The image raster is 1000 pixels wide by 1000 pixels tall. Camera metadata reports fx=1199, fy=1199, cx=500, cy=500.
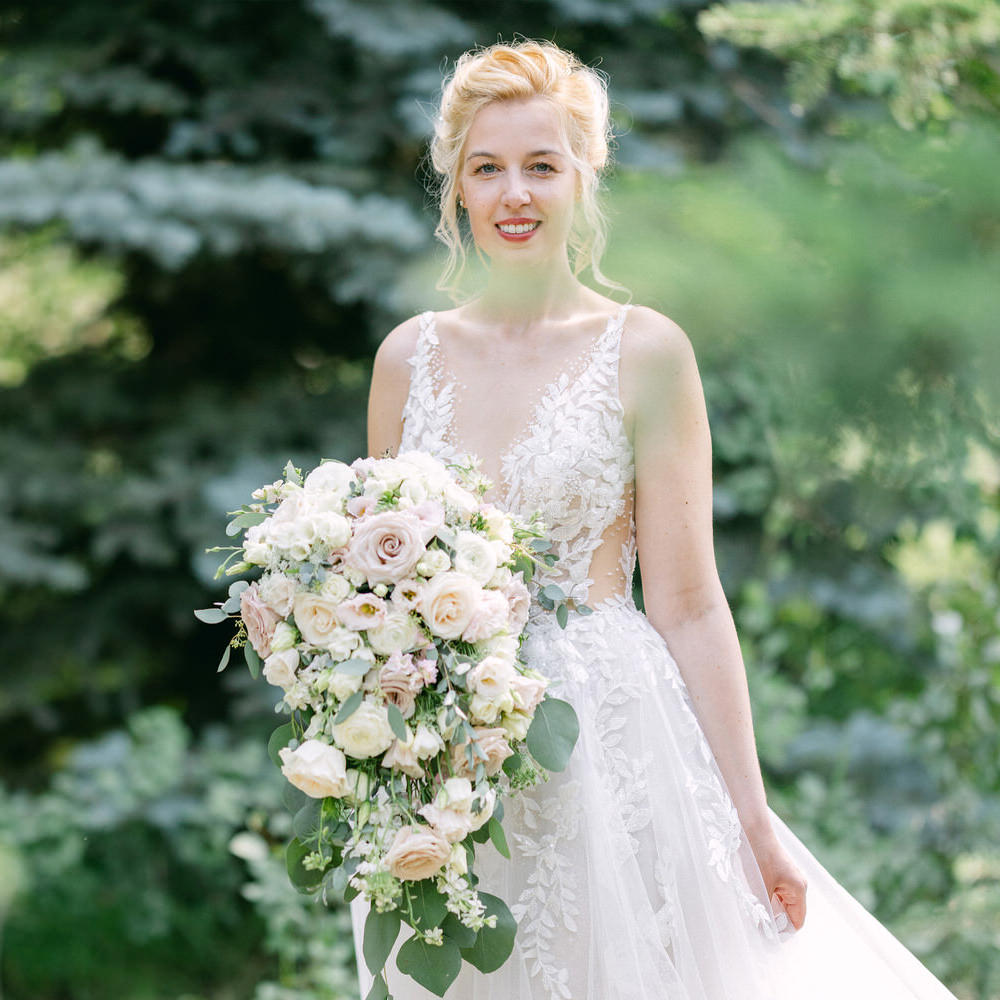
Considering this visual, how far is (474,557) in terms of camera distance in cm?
173

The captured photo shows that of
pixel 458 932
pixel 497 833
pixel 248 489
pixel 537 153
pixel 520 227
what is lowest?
pixel 248 489

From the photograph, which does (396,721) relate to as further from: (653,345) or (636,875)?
(653,345)

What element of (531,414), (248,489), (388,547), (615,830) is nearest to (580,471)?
(531,414)

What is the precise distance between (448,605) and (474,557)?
10 centimetres

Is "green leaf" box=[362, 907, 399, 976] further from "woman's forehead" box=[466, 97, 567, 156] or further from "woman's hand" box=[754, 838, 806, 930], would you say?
"woman's forehead" box=[466, 97, 567, 156]

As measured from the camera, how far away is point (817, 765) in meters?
4.35

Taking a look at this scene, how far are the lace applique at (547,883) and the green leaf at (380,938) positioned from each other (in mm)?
219

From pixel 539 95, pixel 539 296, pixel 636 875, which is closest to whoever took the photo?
pixel 636 875

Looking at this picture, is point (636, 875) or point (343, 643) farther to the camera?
point (636, 875)

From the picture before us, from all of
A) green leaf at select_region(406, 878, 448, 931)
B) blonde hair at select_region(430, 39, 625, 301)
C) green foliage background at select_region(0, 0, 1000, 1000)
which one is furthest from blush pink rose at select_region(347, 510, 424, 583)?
green foliage background at select_region(0, 0, 1000, 1000)

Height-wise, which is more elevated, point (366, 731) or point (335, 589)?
point (335, 589)

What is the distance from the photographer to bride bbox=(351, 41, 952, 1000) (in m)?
1.89

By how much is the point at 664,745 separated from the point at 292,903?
6.31 feet

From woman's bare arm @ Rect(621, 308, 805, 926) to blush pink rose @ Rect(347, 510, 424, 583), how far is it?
53 centimetres
